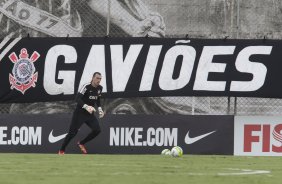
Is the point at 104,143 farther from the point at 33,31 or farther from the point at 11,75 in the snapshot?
the point at 33,31

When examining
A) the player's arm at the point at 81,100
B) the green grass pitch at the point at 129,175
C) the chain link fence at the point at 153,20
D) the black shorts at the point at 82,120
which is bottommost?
the green grass pitch at the point at 129,175

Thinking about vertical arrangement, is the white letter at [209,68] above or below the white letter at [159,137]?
above

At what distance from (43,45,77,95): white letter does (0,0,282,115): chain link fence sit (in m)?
5.76

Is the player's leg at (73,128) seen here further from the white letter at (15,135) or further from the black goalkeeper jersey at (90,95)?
the white letter at (15,135)

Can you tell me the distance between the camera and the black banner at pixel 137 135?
59.5 ft

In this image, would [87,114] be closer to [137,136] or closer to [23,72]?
[137,136]

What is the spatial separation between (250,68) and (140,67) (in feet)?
8.46

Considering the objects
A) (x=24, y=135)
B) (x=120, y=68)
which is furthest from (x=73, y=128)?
(x=120, y=68)

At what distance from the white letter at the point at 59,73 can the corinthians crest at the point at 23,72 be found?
0.29m

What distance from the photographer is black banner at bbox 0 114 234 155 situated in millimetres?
18141

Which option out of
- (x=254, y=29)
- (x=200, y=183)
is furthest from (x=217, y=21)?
(x=200, y=183)

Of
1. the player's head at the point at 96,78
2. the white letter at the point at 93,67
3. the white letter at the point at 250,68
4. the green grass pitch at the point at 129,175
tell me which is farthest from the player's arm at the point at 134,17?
the green grass pitch at the point at 129,175

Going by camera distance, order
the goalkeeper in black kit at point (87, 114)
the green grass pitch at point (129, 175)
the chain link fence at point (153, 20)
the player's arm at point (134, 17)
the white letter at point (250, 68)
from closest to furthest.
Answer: the green grass pitch at point (129, 175)
the goalkeeper in black kit at point (87, 114)
the white letter at point (250, 68)
the chain link fence at point (153, 20)
the player's arm at point (134, 17)

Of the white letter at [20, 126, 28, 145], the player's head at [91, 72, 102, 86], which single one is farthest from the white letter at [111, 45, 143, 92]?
the white letter at [20, 126, 28, 145]
